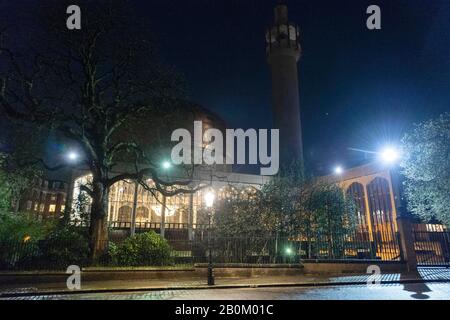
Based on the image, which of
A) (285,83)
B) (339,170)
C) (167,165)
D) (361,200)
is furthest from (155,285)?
(285,83)

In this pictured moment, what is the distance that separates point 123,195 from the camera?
31469mm

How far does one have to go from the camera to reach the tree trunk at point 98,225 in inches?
598

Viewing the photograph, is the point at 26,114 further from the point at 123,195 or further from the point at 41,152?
the point at 123,195

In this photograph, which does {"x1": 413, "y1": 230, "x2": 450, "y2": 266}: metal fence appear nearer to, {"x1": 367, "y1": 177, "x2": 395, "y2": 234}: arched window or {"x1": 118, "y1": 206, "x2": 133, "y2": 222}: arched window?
{"x1": 367, "y1": 177, "x2": 395, "y2": 234}: arched window

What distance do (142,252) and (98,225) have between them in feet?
9.11

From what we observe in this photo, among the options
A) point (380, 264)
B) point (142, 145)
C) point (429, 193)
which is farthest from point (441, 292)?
point (142, 145)

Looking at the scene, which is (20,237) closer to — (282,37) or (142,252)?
(142,252)

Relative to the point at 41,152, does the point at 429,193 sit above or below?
below

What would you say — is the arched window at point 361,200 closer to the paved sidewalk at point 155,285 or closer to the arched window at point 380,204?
the arched window at point 380,204

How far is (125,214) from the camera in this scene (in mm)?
32375

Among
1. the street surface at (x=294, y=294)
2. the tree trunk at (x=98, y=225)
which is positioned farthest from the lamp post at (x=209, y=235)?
the tree trunk at (x=98, y=225)

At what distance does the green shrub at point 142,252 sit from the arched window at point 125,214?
16.3 meters

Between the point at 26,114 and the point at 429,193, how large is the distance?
80.2ft
